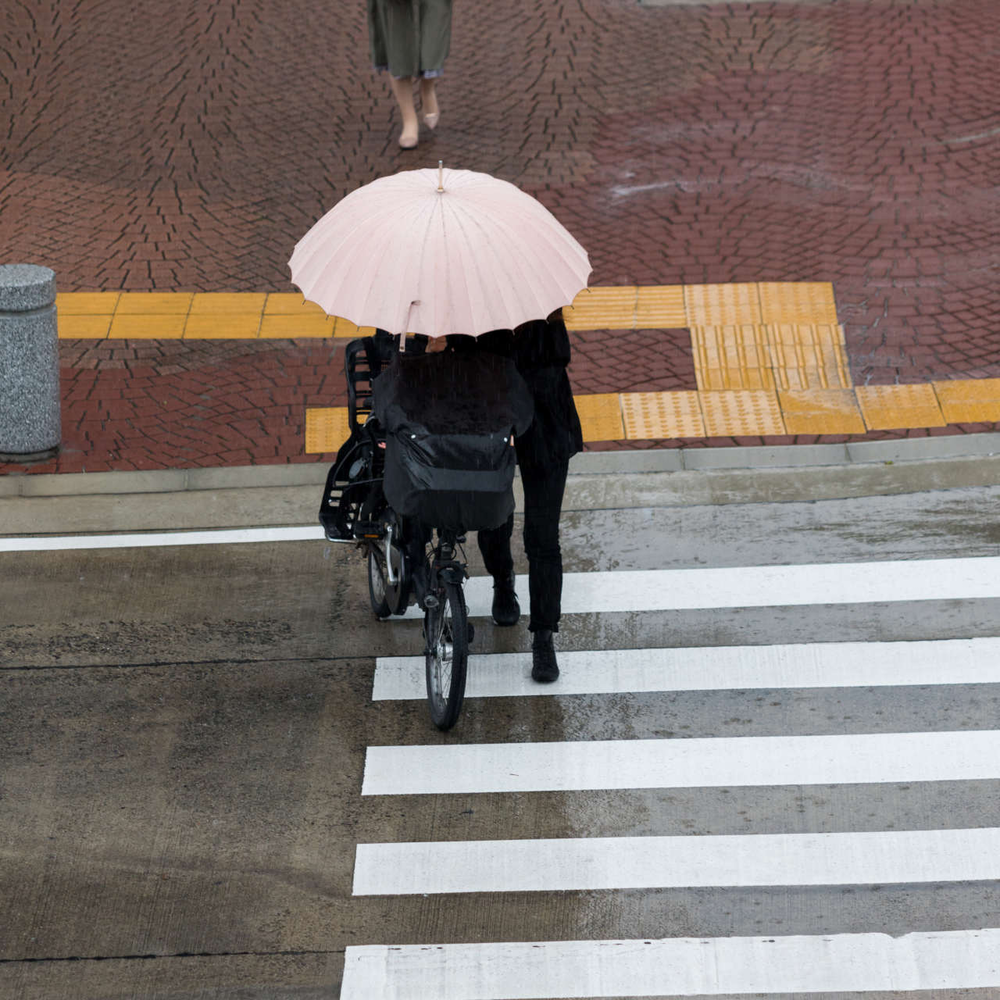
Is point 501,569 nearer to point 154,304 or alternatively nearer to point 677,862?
point 677,862

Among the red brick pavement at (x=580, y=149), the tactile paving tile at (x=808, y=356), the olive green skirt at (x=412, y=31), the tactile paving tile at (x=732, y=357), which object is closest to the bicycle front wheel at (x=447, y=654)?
the red brick pavement at (x=580, y=149)

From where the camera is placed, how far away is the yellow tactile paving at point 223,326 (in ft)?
32.3

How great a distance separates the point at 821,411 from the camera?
897 centimetres

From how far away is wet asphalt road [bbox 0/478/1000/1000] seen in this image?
518cm

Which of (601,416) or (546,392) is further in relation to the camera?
(601,416)

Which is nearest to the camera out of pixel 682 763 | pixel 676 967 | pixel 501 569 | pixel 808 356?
pixel 676 967

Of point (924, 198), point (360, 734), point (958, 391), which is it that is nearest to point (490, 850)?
point (360, 734)

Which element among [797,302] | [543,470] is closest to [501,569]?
[543,470]

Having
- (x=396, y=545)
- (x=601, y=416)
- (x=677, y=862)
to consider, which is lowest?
(x=601, y=416)

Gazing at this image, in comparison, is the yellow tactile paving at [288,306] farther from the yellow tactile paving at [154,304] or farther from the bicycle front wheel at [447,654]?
the bicycle front wheel at [447,654]

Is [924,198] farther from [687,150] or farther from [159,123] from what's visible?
[159,123]

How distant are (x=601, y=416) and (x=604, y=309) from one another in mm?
1329

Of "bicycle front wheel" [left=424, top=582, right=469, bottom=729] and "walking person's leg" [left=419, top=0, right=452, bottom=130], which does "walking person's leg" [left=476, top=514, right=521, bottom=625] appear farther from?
"walking person's leg" [left=419, top=0, right=452, bottom=130]

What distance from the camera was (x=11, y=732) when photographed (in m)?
6.29
